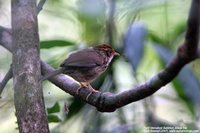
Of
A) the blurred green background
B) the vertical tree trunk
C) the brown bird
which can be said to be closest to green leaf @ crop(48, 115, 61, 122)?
the blurred green background

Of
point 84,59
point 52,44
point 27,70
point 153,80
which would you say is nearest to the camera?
point 153,80

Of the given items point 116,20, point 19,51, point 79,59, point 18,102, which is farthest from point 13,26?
point 79,59

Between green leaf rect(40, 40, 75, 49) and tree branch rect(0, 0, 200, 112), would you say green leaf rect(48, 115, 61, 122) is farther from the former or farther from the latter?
green leaf rect(40, 40, 75, 49)

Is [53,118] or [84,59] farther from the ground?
[84,59]

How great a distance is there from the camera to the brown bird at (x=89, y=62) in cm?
284

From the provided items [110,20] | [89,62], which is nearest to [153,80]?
[110,20]

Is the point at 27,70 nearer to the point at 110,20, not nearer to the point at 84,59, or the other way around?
the point at 110,20

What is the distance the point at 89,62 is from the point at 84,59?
0.05 meters

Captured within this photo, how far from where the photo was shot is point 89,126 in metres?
2.84

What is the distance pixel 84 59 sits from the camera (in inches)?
117

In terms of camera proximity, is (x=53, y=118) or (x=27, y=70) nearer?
(x=27, y=70)

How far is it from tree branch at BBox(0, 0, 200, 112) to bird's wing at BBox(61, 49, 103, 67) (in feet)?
1.37

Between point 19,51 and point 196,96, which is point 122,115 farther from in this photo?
point 19,51

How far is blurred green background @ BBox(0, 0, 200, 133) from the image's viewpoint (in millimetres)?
2457
